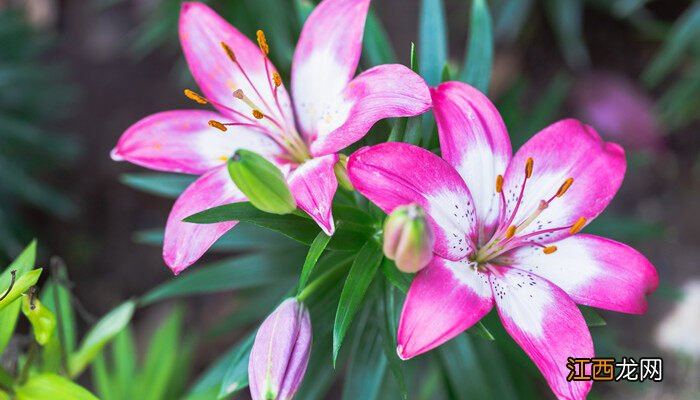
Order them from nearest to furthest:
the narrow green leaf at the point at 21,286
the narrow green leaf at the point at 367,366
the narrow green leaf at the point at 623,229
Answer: the narrow green leaf at the point at 21,286 < the narrow green leaf at the point at 367,366 < the narrow green leaf at the point at 623,229

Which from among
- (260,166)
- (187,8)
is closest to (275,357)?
(260,166)

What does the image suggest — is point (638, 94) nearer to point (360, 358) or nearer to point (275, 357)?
point (360, 358)

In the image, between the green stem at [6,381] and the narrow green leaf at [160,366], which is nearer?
the green stem at [6,381]

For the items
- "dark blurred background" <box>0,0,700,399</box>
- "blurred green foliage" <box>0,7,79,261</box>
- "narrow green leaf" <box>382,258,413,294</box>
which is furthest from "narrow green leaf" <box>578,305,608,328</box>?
"blurred green foliage" <box>0,7,79,261</box>

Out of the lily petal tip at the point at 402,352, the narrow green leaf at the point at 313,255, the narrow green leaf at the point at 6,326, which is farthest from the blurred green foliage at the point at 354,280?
the narrow green leaf at the point at 6,326

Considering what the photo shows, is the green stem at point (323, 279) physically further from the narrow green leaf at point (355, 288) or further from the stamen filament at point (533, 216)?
the stamen filament at point (533, 216)

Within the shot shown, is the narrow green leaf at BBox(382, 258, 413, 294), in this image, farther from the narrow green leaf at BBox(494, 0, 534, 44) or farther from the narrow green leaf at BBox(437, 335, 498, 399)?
the narrow green leaf at BBox(494, 0, 534, 44)

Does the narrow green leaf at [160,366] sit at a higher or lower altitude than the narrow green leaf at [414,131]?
lower
